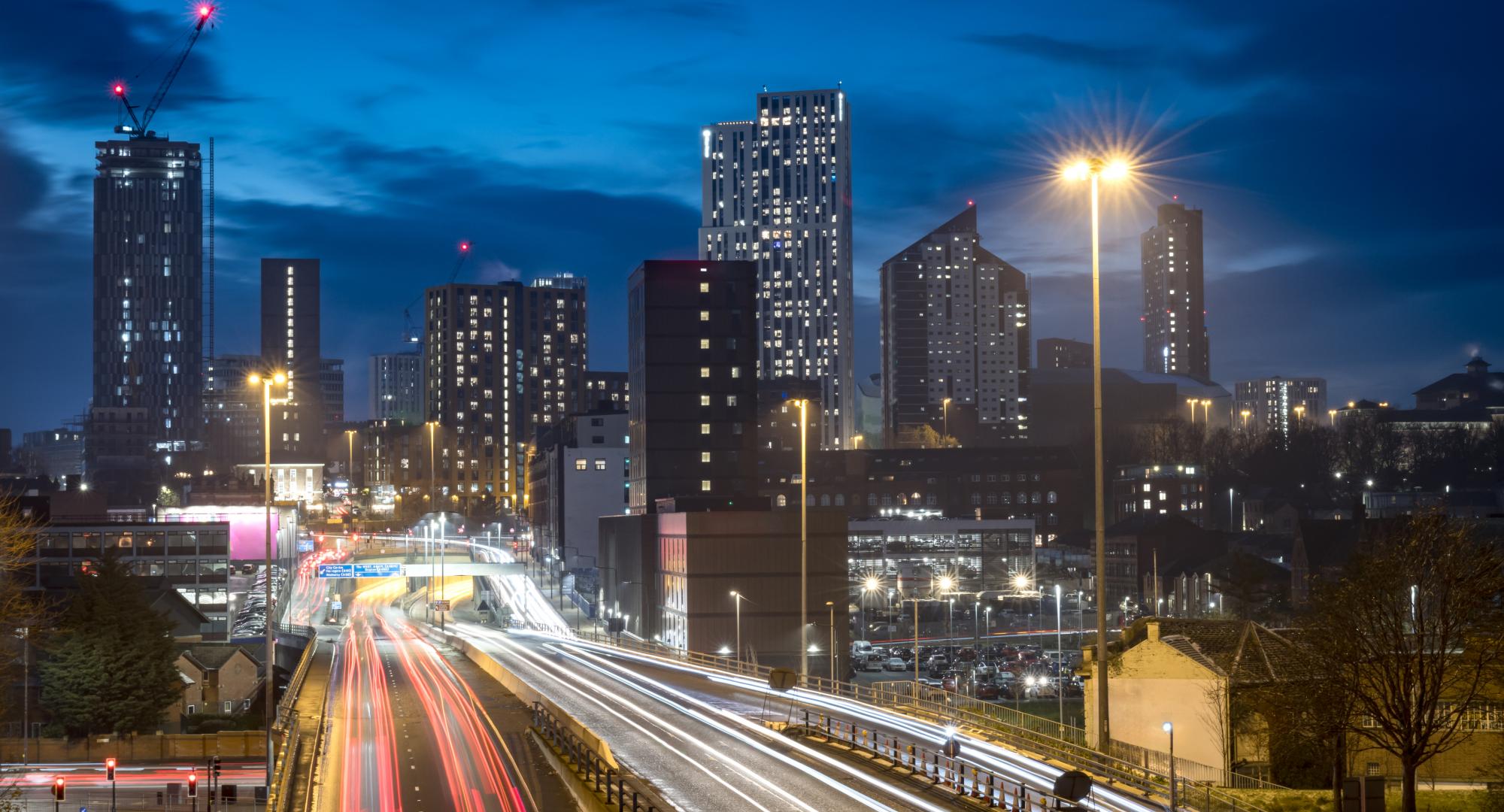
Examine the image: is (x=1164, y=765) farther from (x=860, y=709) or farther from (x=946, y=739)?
(x=860, y=709)

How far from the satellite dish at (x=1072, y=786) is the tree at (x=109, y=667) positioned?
5217 cm

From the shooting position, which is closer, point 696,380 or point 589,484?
point 696,380

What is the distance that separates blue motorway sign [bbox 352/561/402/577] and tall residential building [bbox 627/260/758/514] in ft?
68.4

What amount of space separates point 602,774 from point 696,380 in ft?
296

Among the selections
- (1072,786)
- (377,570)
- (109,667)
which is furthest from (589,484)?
(1072,786)

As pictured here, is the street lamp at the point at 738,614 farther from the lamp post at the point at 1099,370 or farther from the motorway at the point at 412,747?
the lamp post at the point at 1099,370

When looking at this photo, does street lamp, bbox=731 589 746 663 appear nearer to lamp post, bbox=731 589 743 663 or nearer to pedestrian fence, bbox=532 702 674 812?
lamp post, bbox=731 589 743 663

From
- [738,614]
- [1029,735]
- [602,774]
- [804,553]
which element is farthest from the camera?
[738,614]

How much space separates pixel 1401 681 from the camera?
33.3m

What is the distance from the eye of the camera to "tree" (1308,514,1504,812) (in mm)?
33031

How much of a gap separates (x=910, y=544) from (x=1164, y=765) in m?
105

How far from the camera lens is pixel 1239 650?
135ft

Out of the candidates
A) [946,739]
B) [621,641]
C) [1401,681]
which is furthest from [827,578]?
[1401,681]

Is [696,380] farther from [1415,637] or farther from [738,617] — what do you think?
[1415,637]
